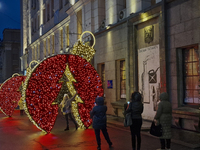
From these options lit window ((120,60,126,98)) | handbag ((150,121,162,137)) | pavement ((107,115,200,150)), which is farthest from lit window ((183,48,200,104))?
lit window ((120,60,126,98))

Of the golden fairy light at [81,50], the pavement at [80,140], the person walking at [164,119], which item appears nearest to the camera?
the person walking at [164,119]

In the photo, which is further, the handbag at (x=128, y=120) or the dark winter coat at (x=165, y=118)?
the handbag at (x=128, y=120)

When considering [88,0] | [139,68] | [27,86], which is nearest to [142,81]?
[139,68]

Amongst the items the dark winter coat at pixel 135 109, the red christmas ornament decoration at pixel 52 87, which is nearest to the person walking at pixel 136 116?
the dark winter coat at pixel 135 109

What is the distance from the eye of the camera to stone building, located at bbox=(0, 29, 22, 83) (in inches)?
2594

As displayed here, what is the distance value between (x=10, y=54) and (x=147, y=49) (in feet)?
188

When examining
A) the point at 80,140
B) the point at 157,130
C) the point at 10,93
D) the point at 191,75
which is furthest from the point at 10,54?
the point at 157,130

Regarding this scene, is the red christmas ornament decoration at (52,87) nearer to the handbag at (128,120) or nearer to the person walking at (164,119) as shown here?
the handbag at (128,120)

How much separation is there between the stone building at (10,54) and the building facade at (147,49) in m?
44.0

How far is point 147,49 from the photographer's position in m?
14.7

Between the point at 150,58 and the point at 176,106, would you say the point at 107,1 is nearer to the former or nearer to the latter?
the point at 150,58

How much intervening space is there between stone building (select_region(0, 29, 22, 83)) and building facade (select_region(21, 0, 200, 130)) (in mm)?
44014

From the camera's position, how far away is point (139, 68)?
15578mm

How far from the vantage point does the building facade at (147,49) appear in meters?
11.9
